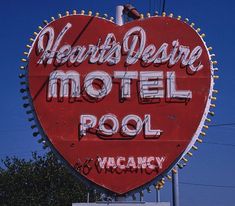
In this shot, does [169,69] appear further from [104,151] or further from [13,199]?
[13,199]

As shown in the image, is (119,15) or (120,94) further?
(119,15)

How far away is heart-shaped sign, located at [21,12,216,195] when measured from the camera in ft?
28.5

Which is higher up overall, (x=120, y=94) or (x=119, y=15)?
(x=119, y=15)

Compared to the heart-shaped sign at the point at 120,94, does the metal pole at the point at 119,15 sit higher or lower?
higher

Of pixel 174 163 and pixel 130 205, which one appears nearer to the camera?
pixel 130 205

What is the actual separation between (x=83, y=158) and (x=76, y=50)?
5.95 ft

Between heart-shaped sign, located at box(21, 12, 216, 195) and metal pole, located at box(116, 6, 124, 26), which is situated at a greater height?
metal pole, located at box(116, 6, 124, 26)

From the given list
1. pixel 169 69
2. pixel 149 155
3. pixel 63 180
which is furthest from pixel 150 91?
pixel 63 180

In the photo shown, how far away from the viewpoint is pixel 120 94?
902 centimetres

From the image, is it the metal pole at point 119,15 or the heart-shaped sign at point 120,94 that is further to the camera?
the metal pole at point 119,15

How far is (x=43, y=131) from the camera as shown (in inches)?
345

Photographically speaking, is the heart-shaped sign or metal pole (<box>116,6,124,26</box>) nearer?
the heart-shaped sign

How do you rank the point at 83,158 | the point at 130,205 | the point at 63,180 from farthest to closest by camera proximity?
the point at 63,180, the point at 83,158, the point at 130,205

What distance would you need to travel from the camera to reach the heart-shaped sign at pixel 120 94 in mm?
8695
